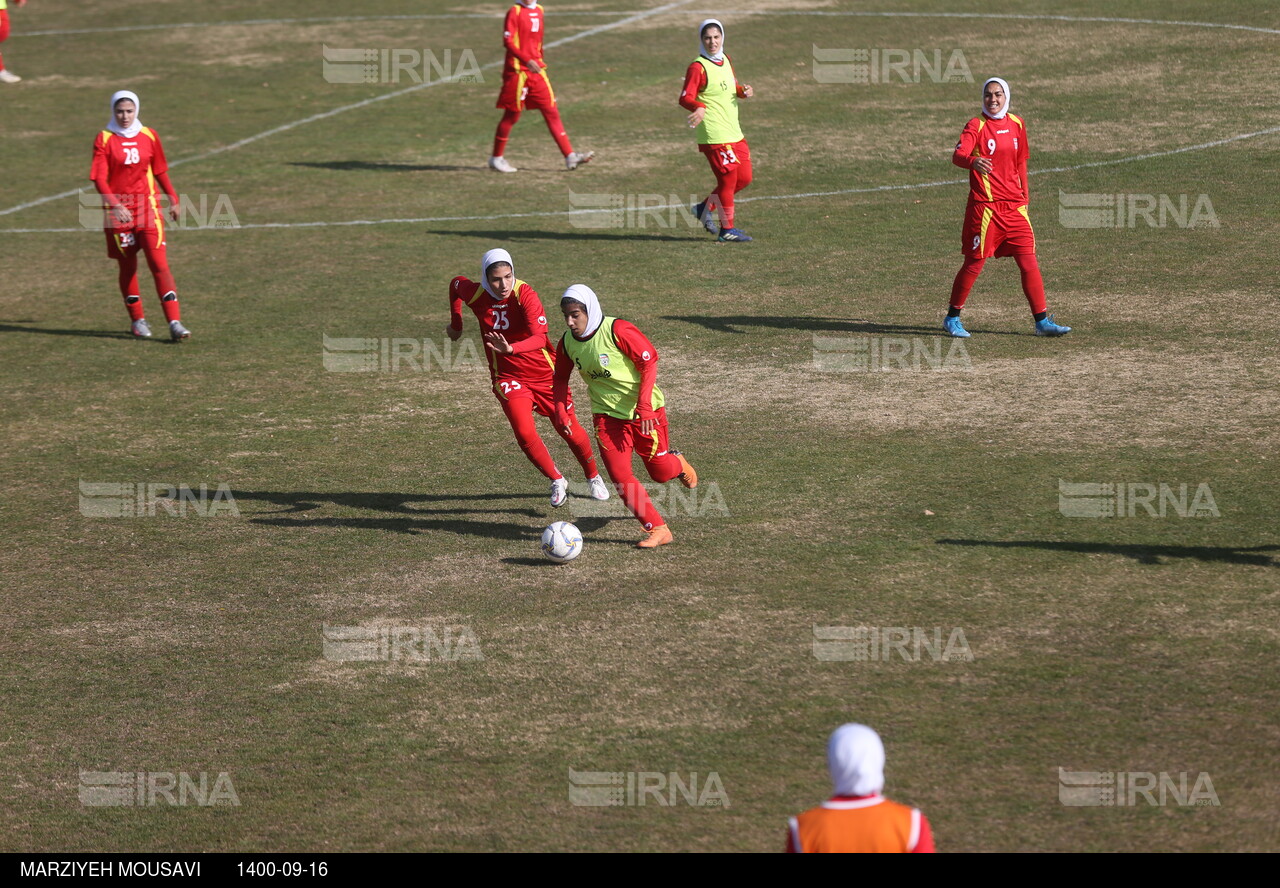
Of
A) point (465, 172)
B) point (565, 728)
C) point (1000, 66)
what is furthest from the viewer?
point (1000, 66)

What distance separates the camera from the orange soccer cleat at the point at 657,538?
38.7 feet

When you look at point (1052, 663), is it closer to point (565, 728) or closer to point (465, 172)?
point (565, 728)

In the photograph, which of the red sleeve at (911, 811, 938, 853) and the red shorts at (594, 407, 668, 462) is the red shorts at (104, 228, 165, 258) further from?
the red sleeve at (911, 811, 938, 853)

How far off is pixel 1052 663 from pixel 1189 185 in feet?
42.2

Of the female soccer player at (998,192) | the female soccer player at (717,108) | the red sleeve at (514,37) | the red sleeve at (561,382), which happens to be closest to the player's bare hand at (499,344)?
the red sleeve at (561,382)

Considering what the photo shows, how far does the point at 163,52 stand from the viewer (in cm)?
3306

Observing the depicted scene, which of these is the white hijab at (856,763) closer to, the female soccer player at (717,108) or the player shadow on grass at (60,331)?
the player shadow on grass at (60,331)

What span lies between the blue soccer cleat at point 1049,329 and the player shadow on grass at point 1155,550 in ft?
16.9

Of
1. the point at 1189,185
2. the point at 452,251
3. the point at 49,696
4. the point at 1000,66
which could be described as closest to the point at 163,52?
the point at 452,251

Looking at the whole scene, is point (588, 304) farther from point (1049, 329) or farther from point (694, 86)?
point (694, 86)

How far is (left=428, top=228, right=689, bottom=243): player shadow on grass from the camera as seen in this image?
20891 millimetres

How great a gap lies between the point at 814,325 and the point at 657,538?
5828 mm

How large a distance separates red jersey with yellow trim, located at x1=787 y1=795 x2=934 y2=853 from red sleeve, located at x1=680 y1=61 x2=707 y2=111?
48.1 ft

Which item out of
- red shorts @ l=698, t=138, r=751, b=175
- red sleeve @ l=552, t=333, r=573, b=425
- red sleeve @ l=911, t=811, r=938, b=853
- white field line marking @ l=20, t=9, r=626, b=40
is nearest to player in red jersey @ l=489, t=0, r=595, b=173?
red shorts @ l=698, t=138, r=751, b=175
